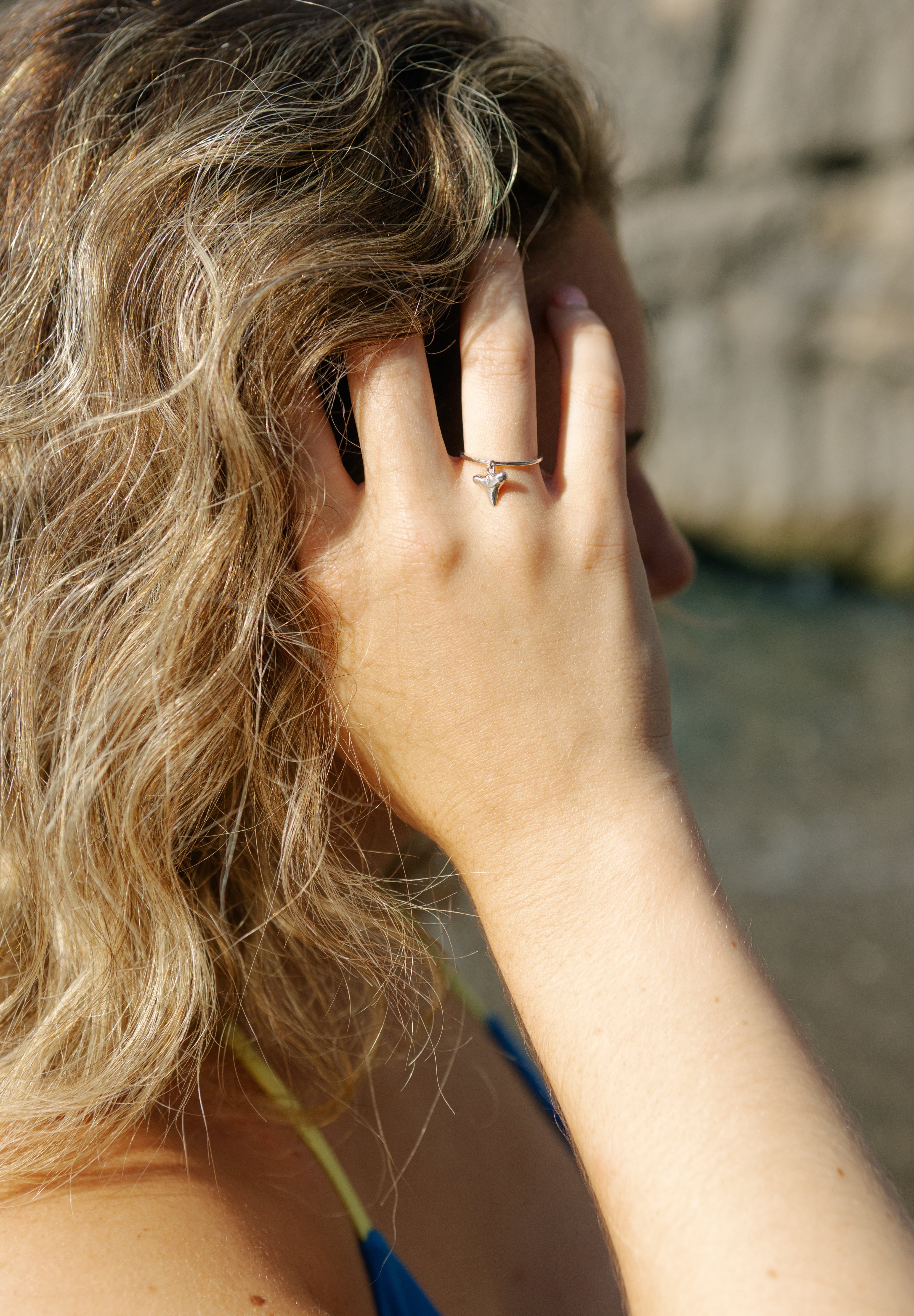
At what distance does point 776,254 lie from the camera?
181 inches

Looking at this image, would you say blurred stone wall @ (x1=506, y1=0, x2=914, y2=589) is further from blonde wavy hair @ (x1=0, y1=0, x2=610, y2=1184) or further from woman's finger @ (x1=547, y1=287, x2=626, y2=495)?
blonde wavy hair @ (x1=0, y1=0, x2=610, y2=1184)

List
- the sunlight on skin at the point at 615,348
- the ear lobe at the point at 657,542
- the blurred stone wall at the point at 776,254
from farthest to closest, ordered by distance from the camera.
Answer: the blurred stone wall at the point at 776,254, the ear lobe at the point at 657,542, the sunlight on skin at the point at 615,348

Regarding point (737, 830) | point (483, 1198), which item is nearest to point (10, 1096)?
point (483, 1198)

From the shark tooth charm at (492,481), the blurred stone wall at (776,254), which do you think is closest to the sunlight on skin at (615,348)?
the shark tooth charm at (492,481)

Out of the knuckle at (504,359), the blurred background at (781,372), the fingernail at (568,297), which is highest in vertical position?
the fingernail at (568,297)

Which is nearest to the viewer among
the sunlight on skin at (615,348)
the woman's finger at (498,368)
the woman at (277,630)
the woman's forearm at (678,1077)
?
the woman's forearm at (678,1077)

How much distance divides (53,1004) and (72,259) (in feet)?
2.42

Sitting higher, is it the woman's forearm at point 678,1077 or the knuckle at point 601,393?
the knuckle at point 601,393

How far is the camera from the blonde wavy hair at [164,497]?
36.5 inches

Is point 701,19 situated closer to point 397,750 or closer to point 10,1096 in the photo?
point 397,750

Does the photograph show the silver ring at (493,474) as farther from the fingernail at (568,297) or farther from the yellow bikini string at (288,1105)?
the yellow bikini string at (288,1105)

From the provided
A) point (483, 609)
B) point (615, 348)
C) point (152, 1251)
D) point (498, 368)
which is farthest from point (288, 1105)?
point (615, 348)

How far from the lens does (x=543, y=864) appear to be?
35.4 inches

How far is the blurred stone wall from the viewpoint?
4.36 m
